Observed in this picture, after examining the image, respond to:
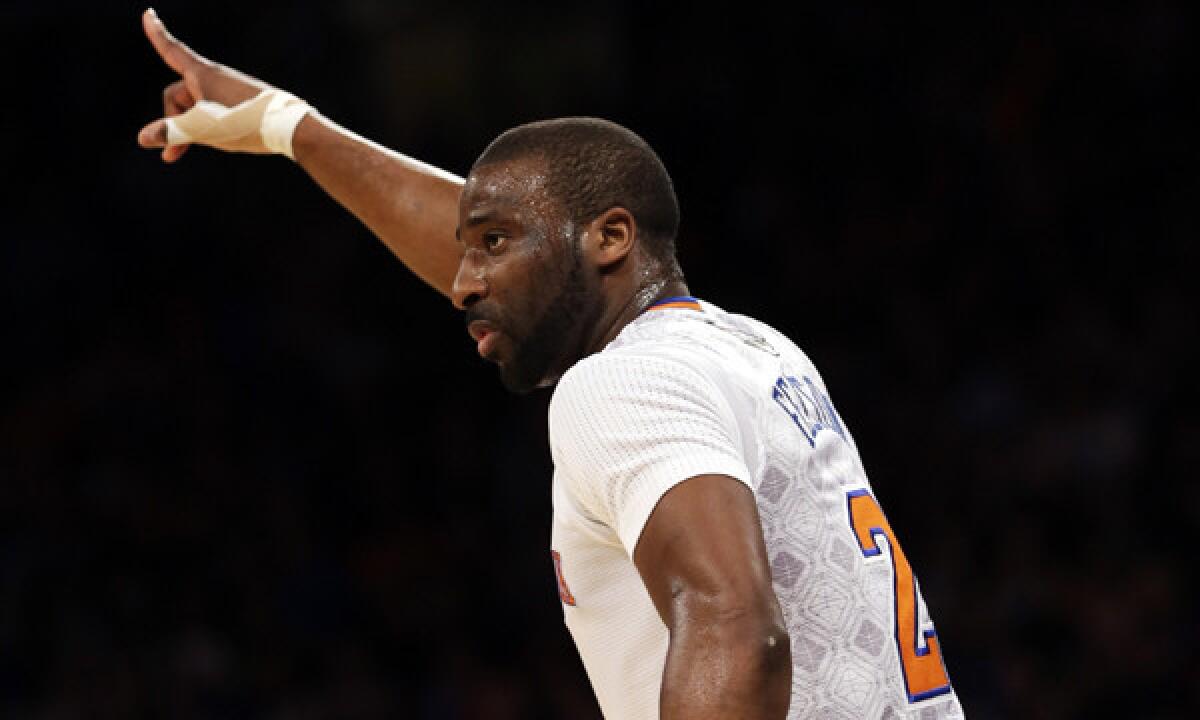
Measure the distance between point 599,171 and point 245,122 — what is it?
62.5 inches

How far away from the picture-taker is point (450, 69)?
10.2 m

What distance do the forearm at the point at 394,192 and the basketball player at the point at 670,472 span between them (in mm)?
1070

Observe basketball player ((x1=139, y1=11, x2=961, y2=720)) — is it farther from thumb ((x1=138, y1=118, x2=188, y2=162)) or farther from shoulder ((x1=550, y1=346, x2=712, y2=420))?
thumb ((x1=138, y1=118, x2=188, y2=162))

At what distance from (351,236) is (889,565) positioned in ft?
23.6

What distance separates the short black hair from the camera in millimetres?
2438

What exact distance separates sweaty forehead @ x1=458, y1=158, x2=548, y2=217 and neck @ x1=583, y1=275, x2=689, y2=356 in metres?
0.20

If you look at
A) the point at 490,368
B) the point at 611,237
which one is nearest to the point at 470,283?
the point at 611,237

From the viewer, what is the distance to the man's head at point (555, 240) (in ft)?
7.97

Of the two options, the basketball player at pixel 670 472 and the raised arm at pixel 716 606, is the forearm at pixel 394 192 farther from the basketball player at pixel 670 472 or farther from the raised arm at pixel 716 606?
the raised arm at pixel 716 606

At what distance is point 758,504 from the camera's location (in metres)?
2.16

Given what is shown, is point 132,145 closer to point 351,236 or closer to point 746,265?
point 351,236

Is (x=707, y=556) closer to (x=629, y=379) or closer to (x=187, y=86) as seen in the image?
(x=629, y=379)

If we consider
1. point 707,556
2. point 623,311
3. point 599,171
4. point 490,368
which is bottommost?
point 490,368

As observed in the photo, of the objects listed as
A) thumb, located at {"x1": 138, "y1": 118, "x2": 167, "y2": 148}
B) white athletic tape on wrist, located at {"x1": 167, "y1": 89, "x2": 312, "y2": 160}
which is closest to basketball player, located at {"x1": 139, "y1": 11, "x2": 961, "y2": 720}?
white athletic tape on wrist, located at {"x1": 167, "y1": 89, "x2": 312, "y2": 160}
